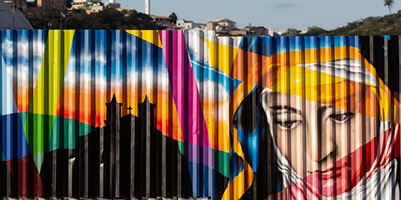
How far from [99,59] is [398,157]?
3.99 meters

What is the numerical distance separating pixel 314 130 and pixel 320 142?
0.17m

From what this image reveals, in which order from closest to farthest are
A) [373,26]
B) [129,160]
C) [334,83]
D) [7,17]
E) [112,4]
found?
[334,83], [129,160], [7,17], [373,26], [112,4]

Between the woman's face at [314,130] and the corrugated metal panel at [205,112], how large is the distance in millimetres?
13

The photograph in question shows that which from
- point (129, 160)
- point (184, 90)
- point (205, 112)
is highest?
point (184, 90)

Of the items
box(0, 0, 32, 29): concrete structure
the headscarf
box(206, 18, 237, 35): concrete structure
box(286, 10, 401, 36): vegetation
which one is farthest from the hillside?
the headscarf

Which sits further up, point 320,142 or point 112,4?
point 112,4

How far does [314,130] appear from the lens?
673 cm

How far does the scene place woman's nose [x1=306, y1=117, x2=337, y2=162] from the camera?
6.72m

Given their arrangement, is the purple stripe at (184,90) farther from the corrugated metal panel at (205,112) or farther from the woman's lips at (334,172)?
the woman's lips at (334,172)

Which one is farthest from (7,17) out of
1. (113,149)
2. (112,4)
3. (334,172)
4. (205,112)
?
(112,4)

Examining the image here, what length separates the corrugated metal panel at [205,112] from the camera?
262 inches

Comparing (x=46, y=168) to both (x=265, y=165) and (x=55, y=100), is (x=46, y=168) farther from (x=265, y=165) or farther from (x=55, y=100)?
(x=265, y=165)

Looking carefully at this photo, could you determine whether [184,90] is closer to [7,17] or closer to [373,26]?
[7,17]

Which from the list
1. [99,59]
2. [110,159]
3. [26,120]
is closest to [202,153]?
[110,159]
